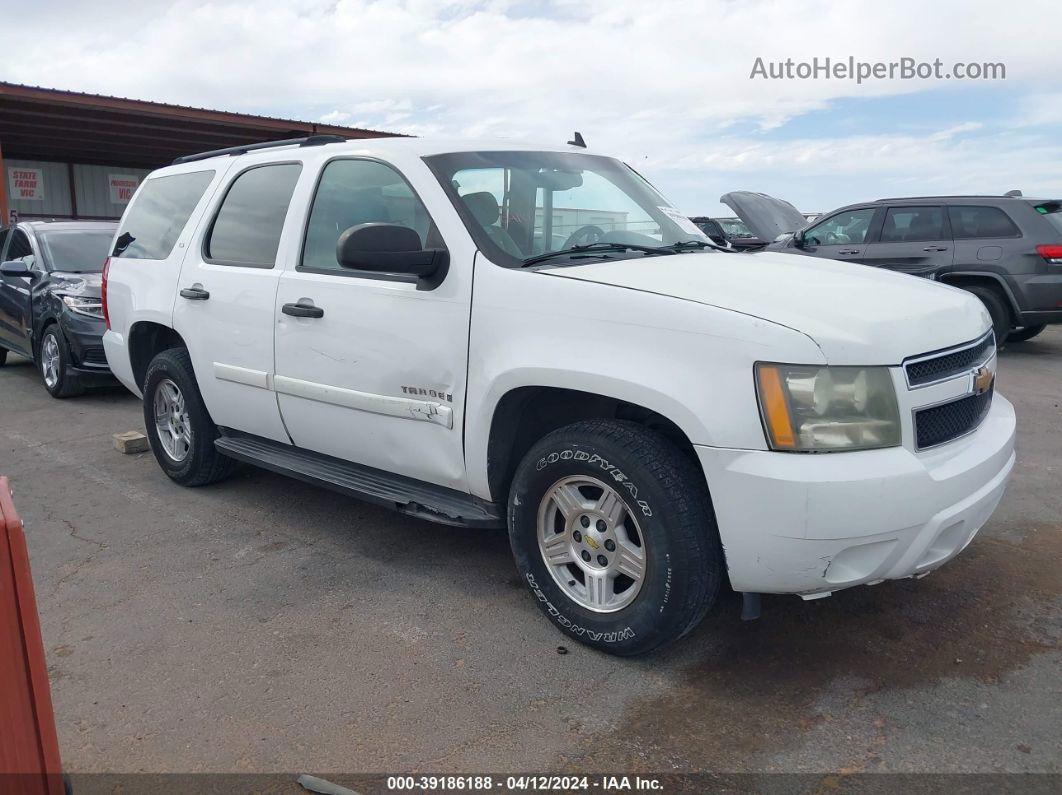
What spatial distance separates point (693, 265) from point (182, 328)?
2912 millimetres

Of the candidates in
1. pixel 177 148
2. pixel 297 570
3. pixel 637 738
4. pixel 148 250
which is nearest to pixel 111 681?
pixel 297 570

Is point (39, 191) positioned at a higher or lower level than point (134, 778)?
higher

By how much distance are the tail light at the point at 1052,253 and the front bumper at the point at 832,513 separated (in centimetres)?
808

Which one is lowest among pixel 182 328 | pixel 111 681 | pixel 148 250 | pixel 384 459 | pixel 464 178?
pixel 111 681

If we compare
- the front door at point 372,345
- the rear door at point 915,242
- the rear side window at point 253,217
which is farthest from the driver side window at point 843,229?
the front door at point 372,345

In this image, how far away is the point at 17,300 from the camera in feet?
30.5

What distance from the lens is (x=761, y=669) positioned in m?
3.17

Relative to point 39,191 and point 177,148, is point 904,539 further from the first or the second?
point 39,191

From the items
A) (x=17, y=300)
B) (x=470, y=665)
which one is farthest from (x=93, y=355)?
(x=470, y=665)

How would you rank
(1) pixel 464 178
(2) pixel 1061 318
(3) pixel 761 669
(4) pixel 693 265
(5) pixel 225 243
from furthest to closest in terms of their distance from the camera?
(2) pixel 1061 318, (5) pixel 225 243, (1) pixel 464 178, (4) pixel 693 265, (3) pixel 761 669

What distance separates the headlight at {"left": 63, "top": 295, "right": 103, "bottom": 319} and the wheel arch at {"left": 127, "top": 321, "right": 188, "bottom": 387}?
2968mm

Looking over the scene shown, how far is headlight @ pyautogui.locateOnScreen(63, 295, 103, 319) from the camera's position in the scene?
324 inches

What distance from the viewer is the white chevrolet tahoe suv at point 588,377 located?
9.07 ft

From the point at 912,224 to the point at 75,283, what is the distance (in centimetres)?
917
